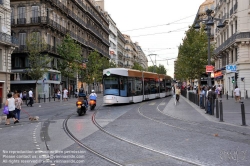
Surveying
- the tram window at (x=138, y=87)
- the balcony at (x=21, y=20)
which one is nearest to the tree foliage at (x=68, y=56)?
the balcony at (x=21, y=20)

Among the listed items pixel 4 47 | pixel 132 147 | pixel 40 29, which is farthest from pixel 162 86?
pixel 132 147

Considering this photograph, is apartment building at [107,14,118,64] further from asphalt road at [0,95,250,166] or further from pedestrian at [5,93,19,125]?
asphalt road at [0,95,250,166]

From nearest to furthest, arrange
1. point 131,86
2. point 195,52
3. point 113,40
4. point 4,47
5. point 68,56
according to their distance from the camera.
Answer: point 131,86 → point 4,47 → point 195,52 → point 68,56 → point 113,40

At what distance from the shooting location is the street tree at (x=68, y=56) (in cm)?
4478

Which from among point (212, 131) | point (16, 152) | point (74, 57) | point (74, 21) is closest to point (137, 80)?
point (212, 131)

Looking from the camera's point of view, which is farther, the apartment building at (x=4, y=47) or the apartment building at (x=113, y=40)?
the apartment building at (x=113, y=40)

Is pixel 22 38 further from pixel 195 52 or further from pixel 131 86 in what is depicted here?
pixel 131 86

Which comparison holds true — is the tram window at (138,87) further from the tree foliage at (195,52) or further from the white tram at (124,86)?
the tree foliage at (195,52)

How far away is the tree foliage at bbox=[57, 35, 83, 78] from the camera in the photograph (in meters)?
44.8

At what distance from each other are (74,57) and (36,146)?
38.9 meters

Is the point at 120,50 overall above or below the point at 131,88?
above

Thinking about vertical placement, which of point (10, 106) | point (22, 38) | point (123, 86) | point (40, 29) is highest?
point (40, 29)

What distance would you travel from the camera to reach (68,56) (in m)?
44.9

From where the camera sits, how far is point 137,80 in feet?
83.6
